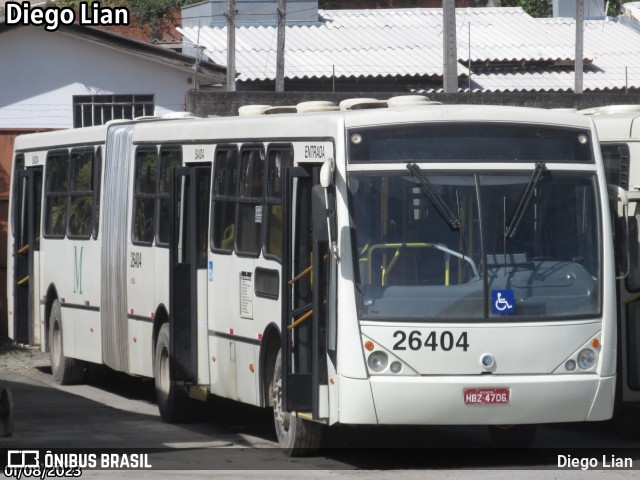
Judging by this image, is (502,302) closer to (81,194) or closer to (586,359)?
(586,359)

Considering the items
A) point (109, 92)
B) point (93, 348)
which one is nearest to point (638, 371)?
point (93, 348)

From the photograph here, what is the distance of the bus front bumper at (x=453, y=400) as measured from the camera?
1050 centimetres

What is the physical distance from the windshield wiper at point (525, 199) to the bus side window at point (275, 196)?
1.92m

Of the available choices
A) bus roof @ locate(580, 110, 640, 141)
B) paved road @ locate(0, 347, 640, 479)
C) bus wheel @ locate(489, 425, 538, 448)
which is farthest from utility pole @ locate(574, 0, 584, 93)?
bus wheel @ locate(489, 425, 538, 448)

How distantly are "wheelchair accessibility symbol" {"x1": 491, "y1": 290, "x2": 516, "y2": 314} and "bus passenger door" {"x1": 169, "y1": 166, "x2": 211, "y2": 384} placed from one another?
377 cm

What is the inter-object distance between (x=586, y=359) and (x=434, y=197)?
65.1 inches

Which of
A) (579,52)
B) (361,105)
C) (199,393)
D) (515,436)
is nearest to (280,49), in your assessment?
(579,52)

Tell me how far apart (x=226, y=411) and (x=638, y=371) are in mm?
4882

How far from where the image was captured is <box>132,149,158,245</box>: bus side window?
15180 mm

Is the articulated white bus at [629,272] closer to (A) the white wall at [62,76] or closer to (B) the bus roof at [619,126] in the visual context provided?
(B) the bus roof at [619,126]

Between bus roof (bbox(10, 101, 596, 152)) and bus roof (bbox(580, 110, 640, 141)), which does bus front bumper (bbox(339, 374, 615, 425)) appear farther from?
bus roof (bbox(580, 110, 640, 141))

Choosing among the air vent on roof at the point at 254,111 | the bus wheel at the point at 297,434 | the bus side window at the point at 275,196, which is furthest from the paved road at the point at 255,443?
the air vent on roof at the point at 254,111

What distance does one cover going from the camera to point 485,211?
1084 centimetres

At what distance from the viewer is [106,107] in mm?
35000
